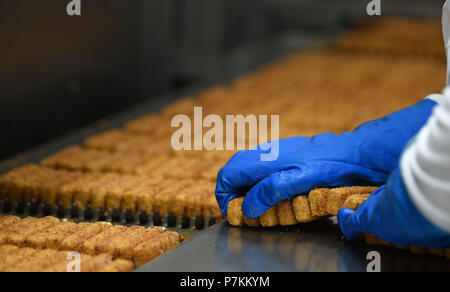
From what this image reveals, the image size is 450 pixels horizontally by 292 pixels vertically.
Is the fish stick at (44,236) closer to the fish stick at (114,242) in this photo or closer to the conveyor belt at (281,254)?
the fish stick at (114,242)

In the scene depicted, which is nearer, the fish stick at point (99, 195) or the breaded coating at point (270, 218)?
the breaded coating at point (270, 218)

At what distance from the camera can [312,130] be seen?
526 centimetres

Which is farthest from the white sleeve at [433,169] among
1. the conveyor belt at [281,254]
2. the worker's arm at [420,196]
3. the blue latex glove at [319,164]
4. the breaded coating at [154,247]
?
the breaded coating at [154,247]

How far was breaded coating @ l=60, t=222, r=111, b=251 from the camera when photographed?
3.00 meters

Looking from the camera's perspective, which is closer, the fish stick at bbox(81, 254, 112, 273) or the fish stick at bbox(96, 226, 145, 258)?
the fish stick at bbox(81, 254, 112, 273)

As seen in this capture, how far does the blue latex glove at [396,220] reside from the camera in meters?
2.41

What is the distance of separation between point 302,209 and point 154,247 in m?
0.70

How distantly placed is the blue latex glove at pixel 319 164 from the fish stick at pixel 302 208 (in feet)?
0.11

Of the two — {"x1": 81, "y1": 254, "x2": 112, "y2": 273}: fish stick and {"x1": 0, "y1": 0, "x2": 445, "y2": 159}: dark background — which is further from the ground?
{"x1": 0, "y1": 0, "x2": 445, "y2": 159}: dark background

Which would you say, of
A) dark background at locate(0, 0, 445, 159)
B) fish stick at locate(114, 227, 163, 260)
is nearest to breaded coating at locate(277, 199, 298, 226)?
fish stick at locate(114, 227, 163, 260)

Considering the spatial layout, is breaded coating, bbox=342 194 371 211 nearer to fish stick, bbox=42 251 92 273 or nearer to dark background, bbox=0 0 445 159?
fish stick, bbox=42 251 92 273

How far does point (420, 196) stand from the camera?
229cm

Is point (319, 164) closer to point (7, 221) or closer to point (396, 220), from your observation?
point (396, 220)

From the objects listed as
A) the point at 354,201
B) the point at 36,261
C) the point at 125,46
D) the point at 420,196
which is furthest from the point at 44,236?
the point at 125,46
